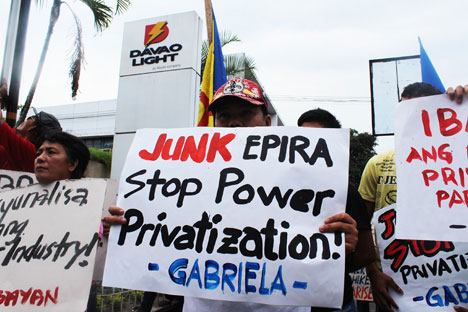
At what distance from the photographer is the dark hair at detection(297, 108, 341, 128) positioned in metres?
2.27

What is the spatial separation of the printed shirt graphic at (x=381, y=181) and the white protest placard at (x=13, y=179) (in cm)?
201

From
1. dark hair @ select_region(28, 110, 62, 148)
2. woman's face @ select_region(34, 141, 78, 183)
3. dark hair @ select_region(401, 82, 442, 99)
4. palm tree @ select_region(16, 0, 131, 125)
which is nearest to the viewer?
woman's face @ select_region(34, 141, 78, 183)

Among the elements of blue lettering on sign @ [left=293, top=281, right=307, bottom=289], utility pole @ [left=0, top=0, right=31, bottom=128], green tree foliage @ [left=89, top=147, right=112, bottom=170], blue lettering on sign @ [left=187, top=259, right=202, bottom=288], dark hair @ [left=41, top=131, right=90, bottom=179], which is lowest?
blue lettering on sign @ [left=293, top=281, right=307, bottom=289]

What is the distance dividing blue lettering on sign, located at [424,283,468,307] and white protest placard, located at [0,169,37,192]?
2.19 metres

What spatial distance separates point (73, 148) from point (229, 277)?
1241 mm

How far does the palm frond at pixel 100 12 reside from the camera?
7453mm

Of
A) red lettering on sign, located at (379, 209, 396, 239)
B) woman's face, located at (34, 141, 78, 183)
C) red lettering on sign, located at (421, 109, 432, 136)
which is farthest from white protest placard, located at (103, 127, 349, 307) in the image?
red lettering on sign, located at (379, 209, 396, 239)

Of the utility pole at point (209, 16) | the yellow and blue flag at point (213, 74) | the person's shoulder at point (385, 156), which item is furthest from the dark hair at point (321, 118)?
the utility pole at point (209, 16)

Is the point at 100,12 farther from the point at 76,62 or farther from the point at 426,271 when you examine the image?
the point at 426,271

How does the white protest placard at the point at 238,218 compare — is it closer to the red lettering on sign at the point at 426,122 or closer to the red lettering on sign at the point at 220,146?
the red lettering on sign at the point at 220,146

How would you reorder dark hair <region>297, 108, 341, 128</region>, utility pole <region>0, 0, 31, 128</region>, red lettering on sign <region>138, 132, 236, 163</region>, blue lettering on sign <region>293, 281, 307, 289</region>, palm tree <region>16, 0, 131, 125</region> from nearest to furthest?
1. blue lettering on sign <region>293, 281, 307, 289</region>
2. red lettering on sign <region>138, 132, 236, 163</region>
3. dark hair <region>297, 108, 341, 128</region>
4. utility pole <region>0, 0, 31, 128</region>
5. palm tree <region>16, 0, 131, 125</region>

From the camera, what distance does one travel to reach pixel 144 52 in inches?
319

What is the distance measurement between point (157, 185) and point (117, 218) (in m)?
0.22

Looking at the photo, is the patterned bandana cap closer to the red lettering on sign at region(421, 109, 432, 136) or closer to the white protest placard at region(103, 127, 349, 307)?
the white protest placard at region(103, 127, 349, 307)
